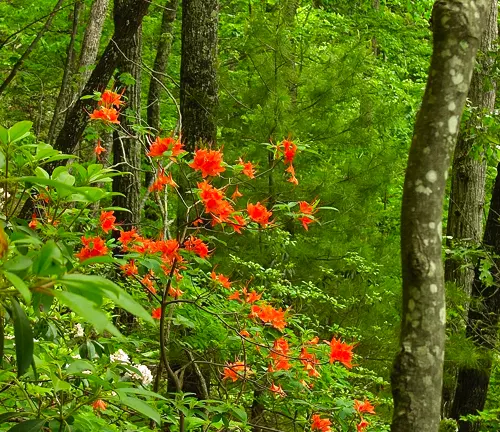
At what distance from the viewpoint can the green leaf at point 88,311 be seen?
91 centimetres

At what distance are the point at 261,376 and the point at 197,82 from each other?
353 centimetres

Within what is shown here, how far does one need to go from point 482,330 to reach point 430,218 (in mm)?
5313

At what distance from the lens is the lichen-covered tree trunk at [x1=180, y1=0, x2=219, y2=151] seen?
21.7 ft

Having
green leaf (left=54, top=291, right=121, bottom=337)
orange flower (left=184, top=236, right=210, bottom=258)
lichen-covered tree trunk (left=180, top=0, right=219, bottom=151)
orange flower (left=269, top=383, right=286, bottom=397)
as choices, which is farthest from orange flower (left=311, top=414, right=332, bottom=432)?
lichen-covered tree trunk (left=180, top=0, right=219, bottom=151)

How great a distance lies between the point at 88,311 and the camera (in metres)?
0.92

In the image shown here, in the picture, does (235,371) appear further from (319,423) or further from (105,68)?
(105,68)

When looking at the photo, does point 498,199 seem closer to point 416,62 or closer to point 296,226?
point 296,226

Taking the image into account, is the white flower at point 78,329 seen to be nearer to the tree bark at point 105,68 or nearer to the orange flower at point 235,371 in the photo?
the orange flower at point 235,371

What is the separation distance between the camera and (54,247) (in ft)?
3.68

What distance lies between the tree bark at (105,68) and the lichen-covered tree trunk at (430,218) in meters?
2.90

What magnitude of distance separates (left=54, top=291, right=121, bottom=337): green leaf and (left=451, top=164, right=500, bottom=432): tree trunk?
254 inches

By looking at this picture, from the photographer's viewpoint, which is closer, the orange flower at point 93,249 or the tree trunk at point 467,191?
the orange flower at point 93,249

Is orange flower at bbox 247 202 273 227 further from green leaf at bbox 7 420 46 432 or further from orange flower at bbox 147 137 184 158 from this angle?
green leaf at bbox 7 420 46 432

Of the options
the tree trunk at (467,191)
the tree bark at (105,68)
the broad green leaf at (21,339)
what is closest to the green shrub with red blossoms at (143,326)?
the broad green leaf at (21,339)
